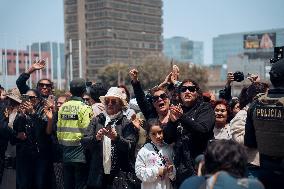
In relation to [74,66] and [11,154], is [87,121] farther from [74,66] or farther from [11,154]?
[74,66]

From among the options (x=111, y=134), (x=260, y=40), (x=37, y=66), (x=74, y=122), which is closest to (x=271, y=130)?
(x=111, y=134)

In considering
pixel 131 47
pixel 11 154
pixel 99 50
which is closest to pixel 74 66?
pixel 99 50

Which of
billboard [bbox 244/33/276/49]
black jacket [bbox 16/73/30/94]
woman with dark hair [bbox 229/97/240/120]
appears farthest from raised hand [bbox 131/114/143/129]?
billboard [bbox 244/33/276/49]

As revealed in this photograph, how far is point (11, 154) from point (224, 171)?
5.84m

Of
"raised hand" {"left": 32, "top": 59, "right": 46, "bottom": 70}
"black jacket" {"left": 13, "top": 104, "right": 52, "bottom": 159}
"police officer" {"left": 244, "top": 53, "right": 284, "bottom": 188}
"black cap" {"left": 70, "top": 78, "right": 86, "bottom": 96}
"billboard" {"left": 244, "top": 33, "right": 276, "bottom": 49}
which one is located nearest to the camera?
"police officer" {"left": 244, "top": 53, "right": 284, "bottom": 188}

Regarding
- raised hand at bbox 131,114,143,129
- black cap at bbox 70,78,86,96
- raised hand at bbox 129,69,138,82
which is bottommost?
raised hand at bbox 131,114,143,129

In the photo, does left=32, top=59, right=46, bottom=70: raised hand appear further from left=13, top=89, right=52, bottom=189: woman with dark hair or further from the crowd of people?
left=13, top=89, right=52, bottom=189: woman with dark hair

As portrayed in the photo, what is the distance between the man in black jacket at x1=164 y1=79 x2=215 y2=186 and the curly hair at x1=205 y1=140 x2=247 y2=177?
173cm

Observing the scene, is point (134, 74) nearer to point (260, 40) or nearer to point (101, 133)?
point (101, 133)

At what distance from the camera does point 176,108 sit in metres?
4.65

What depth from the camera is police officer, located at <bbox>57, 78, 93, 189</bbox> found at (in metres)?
6.06

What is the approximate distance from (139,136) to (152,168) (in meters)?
0.91

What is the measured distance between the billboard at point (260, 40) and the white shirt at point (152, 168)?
117622 millimetres

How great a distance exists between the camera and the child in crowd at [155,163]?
498 cm
